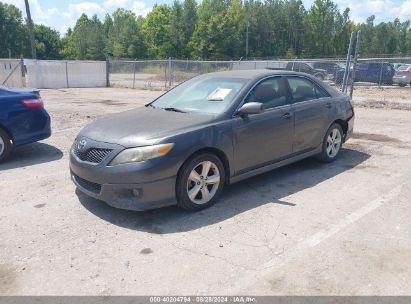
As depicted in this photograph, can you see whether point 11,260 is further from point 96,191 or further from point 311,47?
point 311,47

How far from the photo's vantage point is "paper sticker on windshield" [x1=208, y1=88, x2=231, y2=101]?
206 inches

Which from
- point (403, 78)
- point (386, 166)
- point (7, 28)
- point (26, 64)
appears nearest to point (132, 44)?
point (7, 28)

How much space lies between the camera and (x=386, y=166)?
643 centimetres

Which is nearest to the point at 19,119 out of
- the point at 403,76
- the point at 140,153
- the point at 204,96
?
the point at 204,96

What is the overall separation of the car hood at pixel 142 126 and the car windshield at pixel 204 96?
21 cm

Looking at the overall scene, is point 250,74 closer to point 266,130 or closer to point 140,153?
point 266,130

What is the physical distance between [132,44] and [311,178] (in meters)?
73.4

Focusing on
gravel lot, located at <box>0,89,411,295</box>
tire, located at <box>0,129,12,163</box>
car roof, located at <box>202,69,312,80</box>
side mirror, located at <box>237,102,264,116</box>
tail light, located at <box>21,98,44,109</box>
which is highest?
car roof, located at <box>202,69,312,80</box>

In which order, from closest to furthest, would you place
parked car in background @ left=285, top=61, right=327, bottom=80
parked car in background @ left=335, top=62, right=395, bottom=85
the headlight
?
the headlight, parked car in background @ left=285, top=61, right=327, bottom=80, parked car in background @ left=335, top=62, right=395, bottom=85

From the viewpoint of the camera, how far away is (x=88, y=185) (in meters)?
4.59

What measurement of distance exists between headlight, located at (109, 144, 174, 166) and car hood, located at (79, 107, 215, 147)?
68 mm

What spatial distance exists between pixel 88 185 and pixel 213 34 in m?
70.9

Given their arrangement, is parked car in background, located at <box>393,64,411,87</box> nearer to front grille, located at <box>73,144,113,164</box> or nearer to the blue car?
the blue car

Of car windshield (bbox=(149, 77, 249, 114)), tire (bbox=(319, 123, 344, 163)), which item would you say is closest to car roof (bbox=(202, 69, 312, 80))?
car windshield (bbox=(149, 77, 249, 114))
